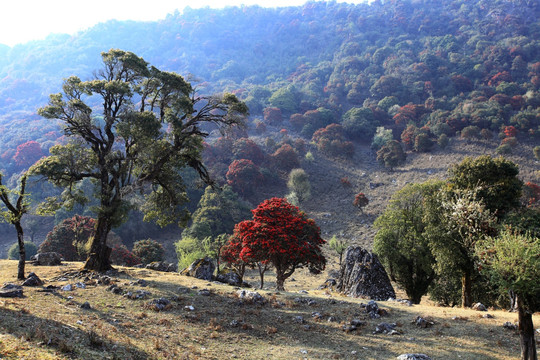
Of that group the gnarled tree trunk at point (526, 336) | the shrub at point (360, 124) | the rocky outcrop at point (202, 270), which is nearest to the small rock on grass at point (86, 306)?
the rocky outcrop at point (202, 270)

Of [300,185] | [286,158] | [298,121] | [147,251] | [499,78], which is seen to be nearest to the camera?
[147,251]

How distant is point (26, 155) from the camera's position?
297ft

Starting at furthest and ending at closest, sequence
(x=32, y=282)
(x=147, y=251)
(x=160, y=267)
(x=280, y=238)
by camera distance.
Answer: (x=147, y=251) < (x=160, y=267) < (x=280, y=238) < (x=32, y=282)

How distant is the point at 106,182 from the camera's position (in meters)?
19.1

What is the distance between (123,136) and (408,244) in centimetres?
2120

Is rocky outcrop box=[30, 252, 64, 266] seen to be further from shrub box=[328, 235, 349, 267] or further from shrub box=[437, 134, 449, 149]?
shrub box=[437, 134, 449, 149]

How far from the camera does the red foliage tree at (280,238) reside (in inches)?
808

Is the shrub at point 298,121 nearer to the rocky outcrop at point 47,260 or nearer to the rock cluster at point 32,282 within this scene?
the rocky outcrop at point 47,260

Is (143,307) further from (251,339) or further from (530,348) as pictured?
(530,348)

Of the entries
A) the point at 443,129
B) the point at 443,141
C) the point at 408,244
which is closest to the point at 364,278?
the point at 408,244

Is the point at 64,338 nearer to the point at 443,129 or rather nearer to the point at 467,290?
the point at 467,290

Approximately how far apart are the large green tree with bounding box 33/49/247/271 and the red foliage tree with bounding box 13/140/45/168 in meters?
91.3

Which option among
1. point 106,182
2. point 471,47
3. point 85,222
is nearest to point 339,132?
point 85,222

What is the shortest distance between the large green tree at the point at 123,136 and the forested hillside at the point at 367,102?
9.30 ft
